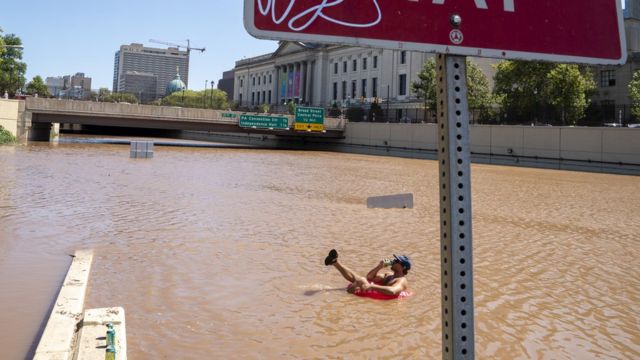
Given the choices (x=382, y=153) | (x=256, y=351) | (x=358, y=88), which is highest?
(x=358, y=88)

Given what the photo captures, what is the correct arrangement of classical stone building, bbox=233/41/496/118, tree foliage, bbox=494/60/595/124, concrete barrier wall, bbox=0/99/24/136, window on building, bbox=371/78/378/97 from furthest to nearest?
window on building, bbox=371/78/378/97
classical stone building, bbox=233/41/496/118
tree foliage, bbox=494/60/595/124
concrete barrier wall, bbox=0/99/24/136

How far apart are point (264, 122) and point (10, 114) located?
2429 centimetres

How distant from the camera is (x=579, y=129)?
4169 cm

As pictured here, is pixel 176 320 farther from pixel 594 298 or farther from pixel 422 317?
pixel 594 298

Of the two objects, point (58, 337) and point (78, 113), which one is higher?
point (78, 113)

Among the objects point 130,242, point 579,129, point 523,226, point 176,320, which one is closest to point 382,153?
point 579,129

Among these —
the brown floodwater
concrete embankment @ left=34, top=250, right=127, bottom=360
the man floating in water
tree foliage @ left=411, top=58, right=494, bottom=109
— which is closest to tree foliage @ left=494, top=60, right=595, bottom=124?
tree foliage @ left=411, top=58, right=494, bottom=109

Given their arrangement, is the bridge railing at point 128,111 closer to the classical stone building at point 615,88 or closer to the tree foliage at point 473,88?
the tree foliage at point 473,88

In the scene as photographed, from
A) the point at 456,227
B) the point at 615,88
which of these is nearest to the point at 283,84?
the point at 615,88

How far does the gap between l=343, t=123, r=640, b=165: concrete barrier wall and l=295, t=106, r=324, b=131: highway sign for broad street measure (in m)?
8.79

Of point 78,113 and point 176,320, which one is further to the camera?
point 78,113

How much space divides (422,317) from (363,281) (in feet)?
3.83

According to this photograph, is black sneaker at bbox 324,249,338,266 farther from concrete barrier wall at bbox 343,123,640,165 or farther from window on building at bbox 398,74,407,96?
window on building at bbox 398,74,407,96

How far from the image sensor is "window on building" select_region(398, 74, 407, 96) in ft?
269
